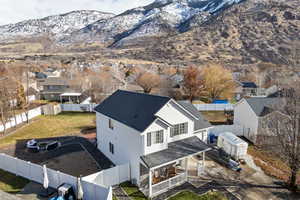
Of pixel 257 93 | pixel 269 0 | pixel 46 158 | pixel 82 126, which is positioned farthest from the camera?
pixel 269 0

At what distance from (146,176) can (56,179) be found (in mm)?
7316

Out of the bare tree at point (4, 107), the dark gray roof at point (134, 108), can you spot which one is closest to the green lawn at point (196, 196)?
the dark gray roof at point (134, 108)

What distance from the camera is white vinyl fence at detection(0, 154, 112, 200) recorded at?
13.7 meters

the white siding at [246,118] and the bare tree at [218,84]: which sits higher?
the bare tree at [218,84]

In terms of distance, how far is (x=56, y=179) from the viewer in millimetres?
15672

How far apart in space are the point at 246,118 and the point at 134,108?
1828 centimetres

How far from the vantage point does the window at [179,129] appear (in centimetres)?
1788

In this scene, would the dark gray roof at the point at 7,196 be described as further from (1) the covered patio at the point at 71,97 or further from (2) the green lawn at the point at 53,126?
(1) the covered patio at the point at 71,97

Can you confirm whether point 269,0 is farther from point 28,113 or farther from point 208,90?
point 28,113

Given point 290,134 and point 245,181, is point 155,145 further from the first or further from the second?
point 290,134

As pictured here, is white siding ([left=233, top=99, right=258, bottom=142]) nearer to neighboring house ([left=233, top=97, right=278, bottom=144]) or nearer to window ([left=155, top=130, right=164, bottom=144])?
neighboring house ([left=233, top=97, right=278, bottom=144])

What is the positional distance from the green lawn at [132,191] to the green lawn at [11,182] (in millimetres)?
8211

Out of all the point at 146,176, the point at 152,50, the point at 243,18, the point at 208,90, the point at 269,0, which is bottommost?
the point at 146,176

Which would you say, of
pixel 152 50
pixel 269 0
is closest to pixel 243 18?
pixel 269 0
